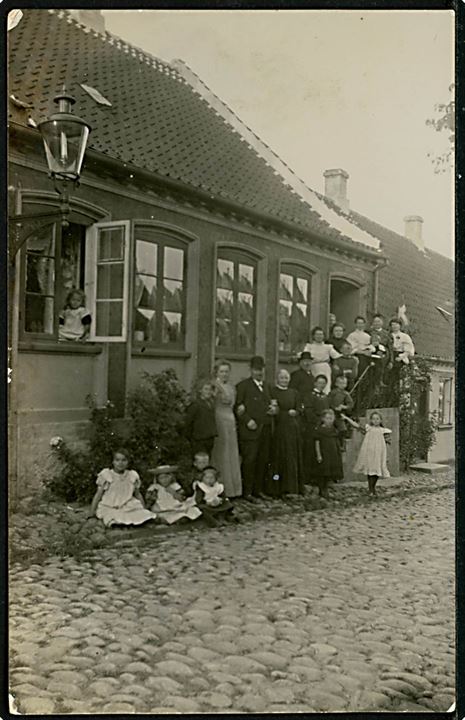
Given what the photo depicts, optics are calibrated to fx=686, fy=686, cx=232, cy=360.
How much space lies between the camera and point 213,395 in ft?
10.5

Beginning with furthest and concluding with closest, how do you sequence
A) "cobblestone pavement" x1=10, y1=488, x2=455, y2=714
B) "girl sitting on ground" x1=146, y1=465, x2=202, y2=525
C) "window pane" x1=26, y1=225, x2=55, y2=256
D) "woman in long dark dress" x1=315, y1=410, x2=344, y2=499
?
"woman in long dark dress" x1=315, y1=410, x2=344, y2=499
"girl sitting on ground" x1=146, y1=465, x2=202, y2=525
"window pane" x1=26, y1=225, x2=55, y2=256
"cobblestone pavement" x1=10, y1=488, x2=455, y2=714

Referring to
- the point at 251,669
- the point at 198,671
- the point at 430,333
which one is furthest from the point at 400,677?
the point at 430,333

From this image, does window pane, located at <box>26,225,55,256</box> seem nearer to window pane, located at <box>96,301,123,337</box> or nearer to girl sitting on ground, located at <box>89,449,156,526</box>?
window pane, located at <box>96,301,123,337</box>

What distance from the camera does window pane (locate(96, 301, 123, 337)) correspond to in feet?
10.1

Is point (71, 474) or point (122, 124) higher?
point (122, 124)

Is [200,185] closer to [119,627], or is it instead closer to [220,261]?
[220,261]

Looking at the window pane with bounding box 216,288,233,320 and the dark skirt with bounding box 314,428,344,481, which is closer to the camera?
the window pane with bounding box 216,288,233,320

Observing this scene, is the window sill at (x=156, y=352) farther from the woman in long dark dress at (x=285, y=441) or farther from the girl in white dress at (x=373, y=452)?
the girl in white dress at (x=373, y=452)

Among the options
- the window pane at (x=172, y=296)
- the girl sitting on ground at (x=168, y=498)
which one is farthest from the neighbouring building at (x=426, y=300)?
the girl sitting on ground at (x=168, y=498)

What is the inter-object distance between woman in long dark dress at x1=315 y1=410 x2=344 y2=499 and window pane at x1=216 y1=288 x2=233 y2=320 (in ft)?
2.22

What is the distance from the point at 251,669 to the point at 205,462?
0.91m

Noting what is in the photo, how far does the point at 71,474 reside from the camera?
3.05 meters

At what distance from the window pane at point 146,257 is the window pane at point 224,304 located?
1.06 ft

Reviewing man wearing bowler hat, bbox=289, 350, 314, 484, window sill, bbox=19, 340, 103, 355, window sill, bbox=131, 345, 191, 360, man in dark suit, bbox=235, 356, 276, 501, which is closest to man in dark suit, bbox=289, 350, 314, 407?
man wearing bowler hat, bbox=289, 350, 314, 484
